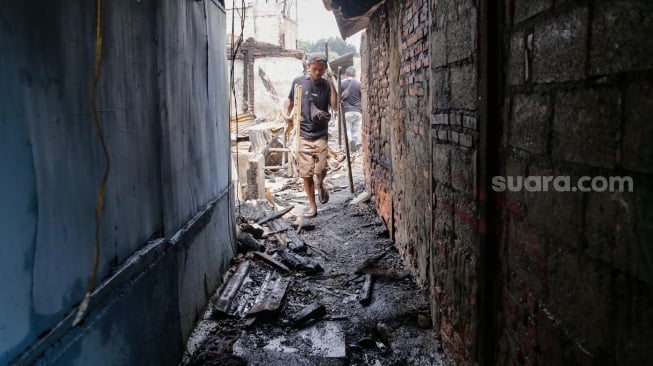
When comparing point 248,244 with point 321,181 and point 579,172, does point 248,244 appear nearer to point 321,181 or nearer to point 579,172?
point 321,181

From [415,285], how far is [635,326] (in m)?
3.14

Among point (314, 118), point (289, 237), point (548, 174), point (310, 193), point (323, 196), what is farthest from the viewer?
point (323, 196)

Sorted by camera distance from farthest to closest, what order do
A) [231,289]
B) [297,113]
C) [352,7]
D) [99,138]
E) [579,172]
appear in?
[297,113] → [352,7] → [231,289] → [99,138] → [579,172]

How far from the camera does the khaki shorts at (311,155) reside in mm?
7223

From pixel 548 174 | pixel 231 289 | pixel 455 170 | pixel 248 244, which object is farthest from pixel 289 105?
pixel 548 174

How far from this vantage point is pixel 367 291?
4.26 meters

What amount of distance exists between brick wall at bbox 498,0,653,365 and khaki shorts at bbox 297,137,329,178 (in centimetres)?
518

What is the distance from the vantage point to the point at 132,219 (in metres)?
2.39

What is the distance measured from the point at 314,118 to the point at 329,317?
370cm

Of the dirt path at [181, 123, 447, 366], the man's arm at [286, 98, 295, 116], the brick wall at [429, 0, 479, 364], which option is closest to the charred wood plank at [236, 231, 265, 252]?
the dirt path at [181, 123, 447, 366]

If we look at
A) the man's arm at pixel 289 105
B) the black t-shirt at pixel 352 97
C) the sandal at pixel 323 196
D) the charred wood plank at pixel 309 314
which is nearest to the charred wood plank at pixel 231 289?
the charred wood plank at pixel 309 314

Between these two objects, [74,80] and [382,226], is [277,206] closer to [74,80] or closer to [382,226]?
[382,226]

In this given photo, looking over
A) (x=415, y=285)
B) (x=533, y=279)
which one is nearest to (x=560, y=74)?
(x=533, y=279)

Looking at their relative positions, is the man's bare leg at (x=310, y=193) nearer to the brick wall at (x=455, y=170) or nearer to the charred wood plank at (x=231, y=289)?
→ the charred wood plank at (x=231, y=289)
